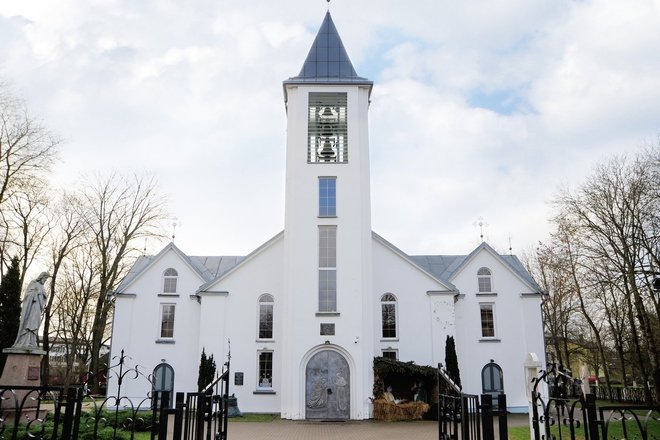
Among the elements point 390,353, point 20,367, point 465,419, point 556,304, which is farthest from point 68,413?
point 556,304

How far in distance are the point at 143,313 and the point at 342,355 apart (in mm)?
10772

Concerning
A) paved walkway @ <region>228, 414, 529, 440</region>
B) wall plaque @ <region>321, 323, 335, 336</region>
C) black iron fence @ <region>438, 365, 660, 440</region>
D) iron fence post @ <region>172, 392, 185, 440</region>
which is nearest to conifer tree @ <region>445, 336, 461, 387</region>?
paved walkway @ <region>228, 414, 529, 440</region>

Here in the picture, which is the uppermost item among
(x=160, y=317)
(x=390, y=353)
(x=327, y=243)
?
(x=327, y=243)

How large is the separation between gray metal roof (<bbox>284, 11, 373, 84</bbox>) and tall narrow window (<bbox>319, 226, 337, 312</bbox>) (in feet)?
22.7

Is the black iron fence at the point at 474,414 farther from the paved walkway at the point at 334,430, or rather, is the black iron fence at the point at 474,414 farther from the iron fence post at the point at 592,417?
the paved walkway at the point at 334,430

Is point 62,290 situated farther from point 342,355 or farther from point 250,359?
point 342,355

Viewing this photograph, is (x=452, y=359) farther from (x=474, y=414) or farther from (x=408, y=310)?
(x=474, y=414)

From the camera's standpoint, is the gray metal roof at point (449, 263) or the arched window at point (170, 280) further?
the gray metal roof at point (449, 263)

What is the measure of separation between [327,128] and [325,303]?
7.94 m

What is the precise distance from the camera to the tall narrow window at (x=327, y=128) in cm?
2448

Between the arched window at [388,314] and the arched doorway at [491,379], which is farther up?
the arched window at [388,314]

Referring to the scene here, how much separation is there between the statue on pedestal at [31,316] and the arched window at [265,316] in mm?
11324

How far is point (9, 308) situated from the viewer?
1920cm

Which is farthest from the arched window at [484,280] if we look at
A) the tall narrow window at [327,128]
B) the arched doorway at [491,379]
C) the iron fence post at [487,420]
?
the iron fence post at [487,420]
